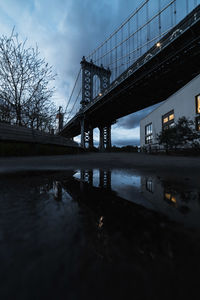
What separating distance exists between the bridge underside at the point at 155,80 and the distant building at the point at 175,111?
6.94ft

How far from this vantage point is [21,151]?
16.8 feet

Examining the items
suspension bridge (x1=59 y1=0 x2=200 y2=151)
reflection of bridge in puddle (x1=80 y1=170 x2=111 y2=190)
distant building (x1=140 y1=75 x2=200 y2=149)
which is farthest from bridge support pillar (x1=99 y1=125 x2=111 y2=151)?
reflection of bridge in puddle (x1=80 y1=170 x2=111 y2=190)

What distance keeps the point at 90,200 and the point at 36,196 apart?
1.18ft

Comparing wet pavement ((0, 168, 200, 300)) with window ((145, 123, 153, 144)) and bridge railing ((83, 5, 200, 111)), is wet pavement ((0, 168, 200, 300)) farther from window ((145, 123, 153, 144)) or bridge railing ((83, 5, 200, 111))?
window ((145, 123, 153, 144))

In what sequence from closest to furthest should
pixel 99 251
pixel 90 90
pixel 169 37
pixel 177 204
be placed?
pixel 99 251
pixel 177 204
pixel 169 37
pixel 90 90

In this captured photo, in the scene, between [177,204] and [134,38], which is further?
[134,38]

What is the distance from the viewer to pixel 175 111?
17.4 m

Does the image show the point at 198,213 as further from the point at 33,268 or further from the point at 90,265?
the point at 33,268

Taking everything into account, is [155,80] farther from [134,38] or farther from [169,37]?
[134,38]

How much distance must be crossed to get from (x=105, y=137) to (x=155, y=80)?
14.8 metres

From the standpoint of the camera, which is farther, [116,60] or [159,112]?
[116,60]

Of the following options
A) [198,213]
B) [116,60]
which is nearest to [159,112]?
[116,60]

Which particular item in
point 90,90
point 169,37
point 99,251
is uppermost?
point 90,90

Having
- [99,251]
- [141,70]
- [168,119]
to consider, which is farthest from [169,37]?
[99,251]
